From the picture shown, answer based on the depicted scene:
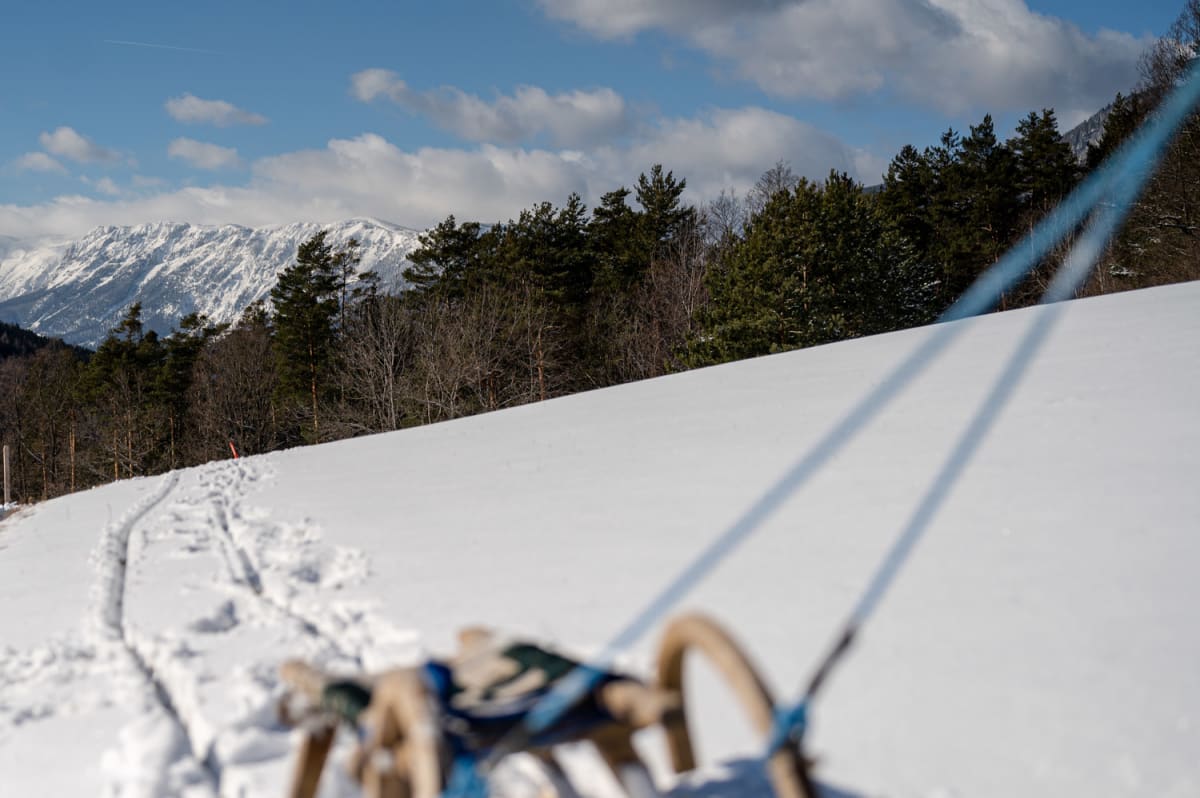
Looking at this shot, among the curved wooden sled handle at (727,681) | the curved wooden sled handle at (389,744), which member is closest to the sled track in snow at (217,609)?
the curved wooden sled handle at (389,744)

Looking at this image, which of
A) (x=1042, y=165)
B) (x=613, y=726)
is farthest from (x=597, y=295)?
(x=613, y=726)

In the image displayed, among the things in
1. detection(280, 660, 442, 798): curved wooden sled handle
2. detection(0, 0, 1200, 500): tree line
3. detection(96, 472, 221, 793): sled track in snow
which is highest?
detection(0, 0, 1200, 500): tree line

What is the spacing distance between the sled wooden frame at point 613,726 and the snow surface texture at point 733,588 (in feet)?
1.55

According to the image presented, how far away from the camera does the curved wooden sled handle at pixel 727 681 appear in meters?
1.40

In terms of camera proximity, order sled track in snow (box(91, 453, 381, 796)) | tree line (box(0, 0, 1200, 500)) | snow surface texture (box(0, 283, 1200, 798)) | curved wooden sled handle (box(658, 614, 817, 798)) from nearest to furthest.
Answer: curved wooden sled handle (box(658, 614, 817, 798)) → snow surface texture (box(0, 283, 1200, 798)) → sled track in snow (box(91, 453, 381, 796)) → tree line (box(0, 0, 1200, 500))

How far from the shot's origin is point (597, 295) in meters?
35.4

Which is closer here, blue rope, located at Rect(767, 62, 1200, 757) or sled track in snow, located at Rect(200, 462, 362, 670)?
blue rope, located at Rect(767, 62, 1200, 757)

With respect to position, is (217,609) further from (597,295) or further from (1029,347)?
(597,295)

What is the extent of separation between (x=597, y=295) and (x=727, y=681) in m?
34.2

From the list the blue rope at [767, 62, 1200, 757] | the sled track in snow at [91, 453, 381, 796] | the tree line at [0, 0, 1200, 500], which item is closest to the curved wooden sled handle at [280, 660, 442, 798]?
the blue rope at [767, 62, 1200, 757]

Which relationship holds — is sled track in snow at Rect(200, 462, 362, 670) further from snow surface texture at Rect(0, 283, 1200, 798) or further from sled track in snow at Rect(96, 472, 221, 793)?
sled track in snow at Rect(96, 472, 221, 793)

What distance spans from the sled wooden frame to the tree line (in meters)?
21.0

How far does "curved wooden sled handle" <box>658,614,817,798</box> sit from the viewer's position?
1.40 m

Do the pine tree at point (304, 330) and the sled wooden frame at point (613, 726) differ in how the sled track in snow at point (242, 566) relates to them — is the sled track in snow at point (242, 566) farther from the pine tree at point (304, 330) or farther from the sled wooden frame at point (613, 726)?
Answer: the pine tree at point (304, 330)
